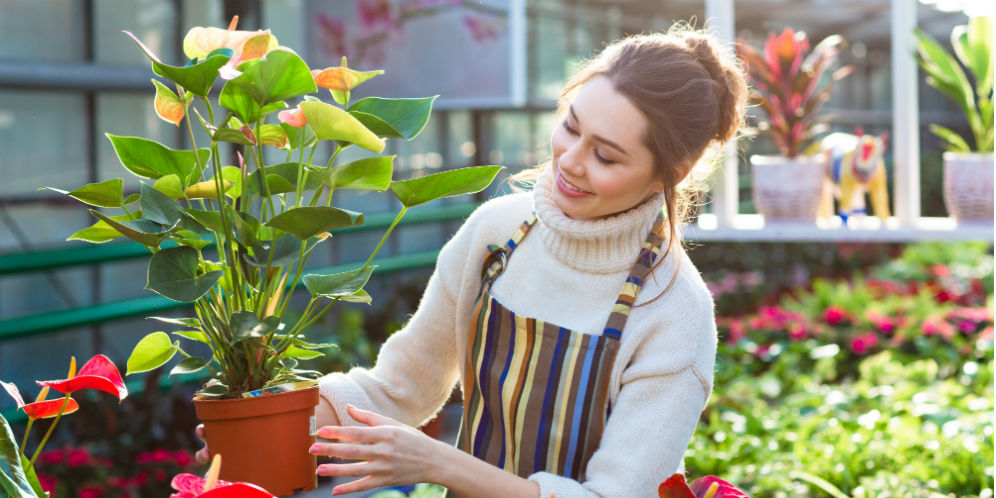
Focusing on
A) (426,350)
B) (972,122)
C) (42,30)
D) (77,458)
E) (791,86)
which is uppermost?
(42,30)

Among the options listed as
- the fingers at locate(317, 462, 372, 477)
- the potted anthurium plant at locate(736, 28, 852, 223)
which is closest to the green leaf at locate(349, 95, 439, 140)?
the fingers at locate(317, 462, 372, 477)

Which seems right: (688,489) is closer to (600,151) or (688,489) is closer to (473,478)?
(473,478)

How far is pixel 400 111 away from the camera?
3.59 feet

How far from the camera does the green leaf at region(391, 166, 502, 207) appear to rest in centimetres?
108

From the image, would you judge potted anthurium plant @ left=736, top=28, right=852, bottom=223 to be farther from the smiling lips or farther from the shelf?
the smiling lips

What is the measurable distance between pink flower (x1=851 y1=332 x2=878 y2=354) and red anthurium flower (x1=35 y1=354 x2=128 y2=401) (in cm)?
369

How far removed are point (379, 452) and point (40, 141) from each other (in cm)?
287

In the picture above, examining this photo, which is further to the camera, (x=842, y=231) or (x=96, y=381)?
(x=842, y=231)

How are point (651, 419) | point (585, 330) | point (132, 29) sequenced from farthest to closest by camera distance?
1. point (132, 29)
2. point (585, 330)
3. point (651, 419)

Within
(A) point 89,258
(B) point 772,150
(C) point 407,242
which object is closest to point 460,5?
(C) point 407,242

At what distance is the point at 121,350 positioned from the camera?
364 centimetres

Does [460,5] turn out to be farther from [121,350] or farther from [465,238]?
[465,238]

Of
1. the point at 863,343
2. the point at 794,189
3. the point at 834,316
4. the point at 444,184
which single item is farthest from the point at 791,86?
the point at 444,184

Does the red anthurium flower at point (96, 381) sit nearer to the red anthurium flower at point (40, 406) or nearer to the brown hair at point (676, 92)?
the red anthurium flower at point (40, 406)
